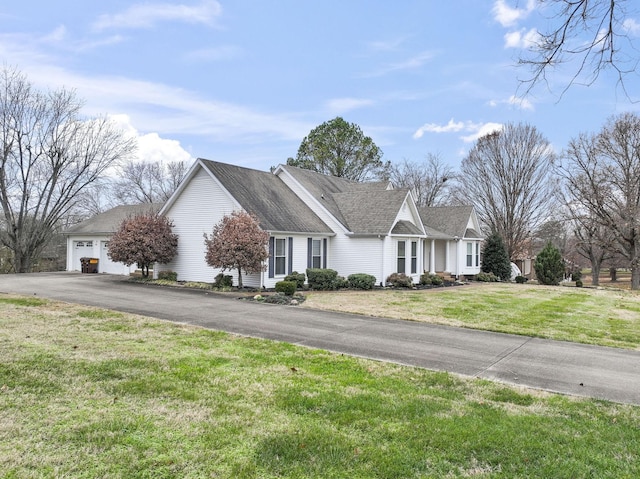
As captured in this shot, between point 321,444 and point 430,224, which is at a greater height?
point 430,224

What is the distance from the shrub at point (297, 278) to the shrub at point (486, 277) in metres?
16.2

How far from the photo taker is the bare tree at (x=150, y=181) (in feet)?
158

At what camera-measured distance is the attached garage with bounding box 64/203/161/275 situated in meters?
29.2

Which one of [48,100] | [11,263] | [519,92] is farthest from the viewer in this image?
[11,263]

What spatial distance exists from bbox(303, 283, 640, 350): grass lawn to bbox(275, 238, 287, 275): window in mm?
3214

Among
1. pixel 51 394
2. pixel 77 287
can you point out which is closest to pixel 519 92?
pixel 51 394

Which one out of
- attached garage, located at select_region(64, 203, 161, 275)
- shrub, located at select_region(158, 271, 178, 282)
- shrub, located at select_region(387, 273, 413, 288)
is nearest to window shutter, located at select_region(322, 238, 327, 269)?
shrub, located at select_region(387, 273, 413, 288)

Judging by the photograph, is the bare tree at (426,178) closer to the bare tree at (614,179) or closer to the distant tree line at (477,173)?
the distant tree line at (477,173)

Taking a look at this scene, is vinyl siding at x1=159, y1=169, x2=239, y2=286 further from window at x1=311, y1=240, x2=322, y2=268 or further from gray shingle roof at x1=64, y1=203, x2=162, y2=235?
gray shingle roof at x1=64, y1=203, x2=162, y2=235

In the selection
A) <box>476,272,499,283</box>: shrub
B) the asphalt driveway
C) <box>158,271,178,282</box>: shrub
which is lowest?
the asphalt driveway

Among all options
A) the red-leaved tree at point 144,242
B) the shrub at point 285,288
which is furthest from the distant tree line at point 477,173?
the shrub at point 285,288

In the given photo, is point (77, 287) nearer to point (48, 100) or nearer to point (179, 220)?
point (179, 220)

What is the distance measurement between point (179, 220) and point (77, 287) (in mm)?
5624

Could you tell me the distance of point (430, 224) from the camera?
105ft
